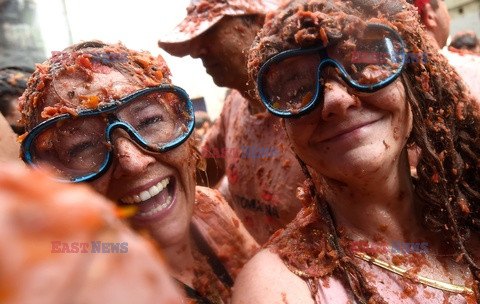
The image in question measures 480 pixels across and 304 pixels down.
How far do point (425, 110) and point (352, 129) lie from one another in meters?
0.42

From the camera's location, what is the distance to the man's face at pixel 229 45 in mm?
3059

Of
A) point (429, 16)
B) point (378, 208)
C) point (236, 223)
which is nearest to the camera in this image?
point (378, 208)

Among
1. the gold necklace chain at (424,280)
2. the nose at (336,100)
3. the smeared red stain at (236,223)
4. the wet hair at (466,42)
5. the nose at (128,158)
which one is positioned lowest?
the wet hair at (466,42)

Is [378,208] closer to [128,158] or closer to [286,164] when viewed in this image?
[286,164]

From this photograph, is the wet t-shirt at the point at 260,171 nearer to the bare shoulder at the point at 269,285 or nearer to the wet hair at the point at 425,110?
the wet hair at the point at 425,110

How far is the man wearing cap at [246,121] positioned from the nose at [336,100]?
107 centimetres

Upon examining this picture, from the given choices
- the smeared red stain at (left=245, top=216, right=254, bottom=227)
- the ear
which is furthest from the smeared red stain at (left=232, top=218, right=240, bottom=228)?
the ear

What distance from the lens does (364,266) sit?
1900 mm

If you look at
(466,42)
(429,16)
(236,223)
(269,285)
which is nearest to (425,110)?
(269,285)

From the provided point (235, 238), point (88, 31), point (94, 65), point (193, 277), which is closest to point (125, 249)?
point (94, 65)

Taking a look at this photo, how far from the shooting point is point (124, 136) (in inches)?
77.4

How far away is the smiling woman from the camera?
75.6 inches

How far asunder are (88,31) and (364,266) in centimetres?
472

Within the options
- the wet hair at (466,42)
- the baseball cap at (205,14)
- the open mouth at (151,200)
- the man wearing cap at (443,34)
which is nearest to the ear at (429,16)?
the man wearing cap at (443,34)
